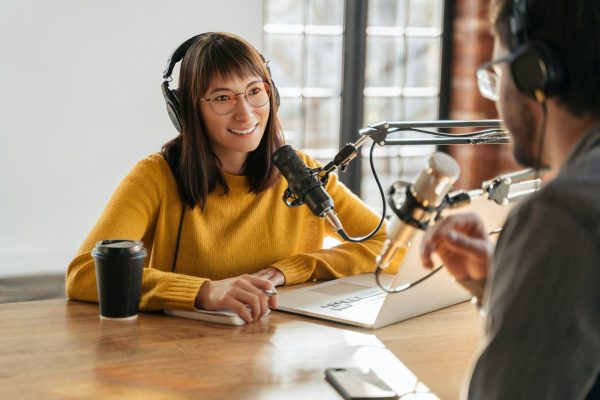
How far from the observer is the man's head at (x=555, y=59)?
0.88 meters

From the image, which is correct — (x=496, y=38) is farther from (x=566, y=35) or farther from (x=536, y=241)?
(x=536, y=241)

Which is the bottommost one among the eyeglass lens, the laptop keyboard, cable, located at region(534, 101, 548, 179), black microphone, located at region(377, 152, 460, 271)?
the laptop keyboard

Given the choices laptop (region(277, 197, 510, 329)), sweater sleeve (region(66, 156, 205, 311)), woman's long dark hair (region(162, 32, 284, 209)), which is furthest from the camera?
woman's long dark hair (region(162, 32, 284, 209))

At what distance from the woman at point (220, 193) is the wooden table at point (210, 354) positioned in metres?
0.33

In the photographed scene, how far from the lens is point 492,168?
4.24 metres

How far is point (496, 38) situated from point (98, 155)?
9.11ft

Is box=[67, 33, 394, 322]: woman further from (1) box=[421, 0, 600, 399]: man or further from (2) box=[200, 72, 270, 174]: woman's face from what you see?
(1) box=[421, 0, 600, 399]: man

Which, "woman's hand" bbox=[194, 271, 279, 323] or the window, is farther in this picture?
the window

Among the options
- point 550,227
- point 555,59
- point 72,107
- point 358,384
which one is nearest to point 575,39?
point 555,59

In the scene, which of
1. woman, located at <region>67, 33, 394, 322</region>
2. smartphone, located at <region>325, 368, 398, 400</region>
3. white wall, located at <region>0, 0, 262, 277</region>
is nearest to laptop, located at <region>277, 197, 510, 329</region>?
woman, located at <region>67, 33, 394, 322</region>

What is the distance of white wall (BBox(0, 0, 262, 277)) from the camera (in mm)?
3443

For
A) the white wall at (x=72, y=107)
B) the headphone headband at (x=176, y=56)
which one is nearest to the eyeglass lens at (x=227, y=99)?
the headphone headband at (x=176, y=56)

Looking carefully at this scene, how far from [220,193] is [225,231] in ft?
0.31

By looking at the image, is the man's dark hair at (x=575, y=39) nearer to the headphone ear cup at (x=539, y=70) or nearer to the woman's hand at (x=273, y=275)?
the headphone ear cup at (x=539, y=70)
